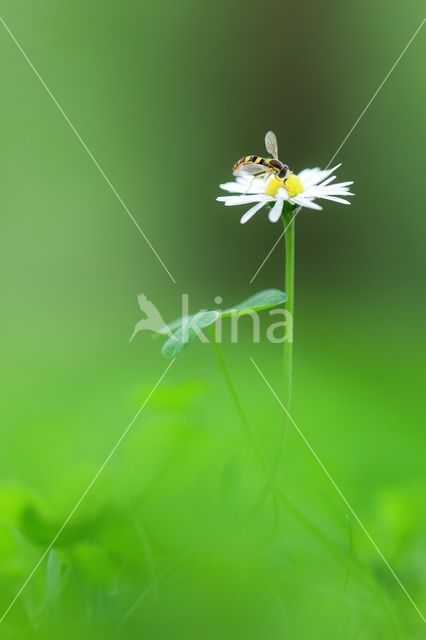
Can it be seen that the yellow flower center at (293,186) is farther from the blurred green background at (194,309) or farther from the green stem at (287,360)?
the blurred green background at (194,309)

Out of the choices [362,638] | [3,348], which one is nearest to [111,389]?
[3,348]

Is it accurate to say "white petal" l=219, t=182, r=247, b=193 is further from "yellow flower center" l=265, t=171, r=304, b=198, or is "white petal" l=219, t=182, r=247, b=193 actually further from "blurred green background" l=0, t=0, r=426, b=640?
"blurred green background" l=0, t=0, r=426, b=640

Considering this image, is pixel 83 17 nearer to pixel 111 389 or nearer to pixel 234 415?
pixel 111 389

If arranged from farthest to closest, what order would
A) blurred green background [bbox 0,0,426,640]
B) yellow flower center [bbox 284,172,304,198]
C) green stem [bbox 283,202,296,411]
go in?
yellow flower center [bbox 284,172,304,198], green stem [bbox 283,202,296,411], blurred green background [bbox 0,0,426,640]

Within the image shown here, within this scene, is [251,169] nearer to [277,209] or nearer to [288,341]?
[277,209]

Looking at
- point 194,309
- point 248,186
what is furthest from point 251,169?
point 194,309

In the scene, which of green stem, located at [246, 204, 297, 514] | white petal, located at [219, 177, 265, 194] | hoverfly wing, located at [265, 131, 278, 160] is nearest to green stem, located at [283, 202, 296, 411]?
green stem, located at [246, 204, 297, 514]

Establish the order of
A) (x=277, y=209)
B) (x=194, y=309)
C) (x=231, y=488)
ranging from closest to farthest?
(x=231, y=488) → (x=277, y=209) → (x=194, y=309)
